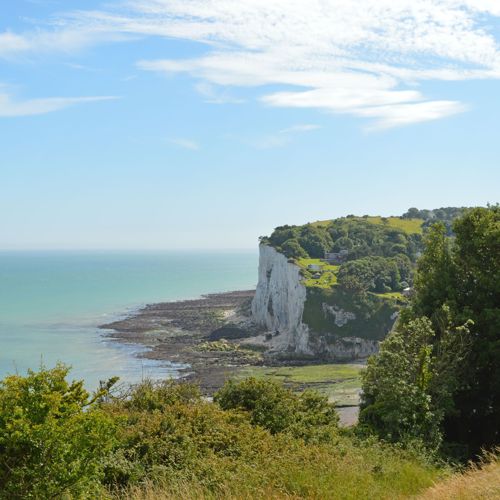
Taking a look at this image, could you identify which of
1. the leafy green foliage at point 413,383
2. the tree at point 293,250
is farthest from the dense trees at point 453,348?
the tree at point 293,250

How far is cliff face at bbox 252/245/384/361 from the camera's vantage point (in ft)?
222

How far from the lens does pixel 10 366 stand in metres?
57.7

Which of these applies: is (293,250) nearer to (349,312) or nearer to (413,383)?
(349,312)

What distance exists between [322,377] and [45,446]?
4792 cm

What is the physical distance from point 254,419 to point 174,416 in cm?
337

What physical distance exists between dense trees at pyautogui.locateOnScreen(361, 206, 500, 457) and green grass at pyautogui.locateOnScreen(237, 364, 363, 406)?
70.8 feet

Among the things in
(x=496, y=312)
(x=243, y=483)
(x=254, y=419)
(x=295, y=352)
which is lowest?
(x=295, y=352)

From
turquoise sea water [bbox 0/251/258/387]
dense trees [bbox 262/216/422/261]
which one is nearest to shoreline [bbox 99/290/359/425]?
turquoise sea water [bbox 0/251/258/387]

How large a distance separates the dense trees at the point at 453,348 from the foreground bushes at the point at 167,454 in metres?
3.14

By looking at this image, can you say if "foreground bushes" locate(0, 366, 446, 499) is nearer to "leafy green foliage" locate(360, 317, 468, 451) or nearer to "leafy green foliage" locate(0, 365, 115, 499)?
"leafy green foliage" locate(0, 365, 115, 499)

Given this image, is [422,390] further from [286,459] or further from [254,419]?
[286,459]

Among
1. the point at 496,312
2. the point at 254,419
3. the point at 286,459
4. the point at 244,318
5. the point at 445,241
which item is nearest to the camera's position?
the point at 286,459

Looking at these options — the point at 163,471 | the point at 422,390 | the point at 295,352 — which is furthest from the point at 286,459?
the point at 295,352

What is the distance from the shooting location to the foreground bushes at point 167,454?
8031 millimetres
